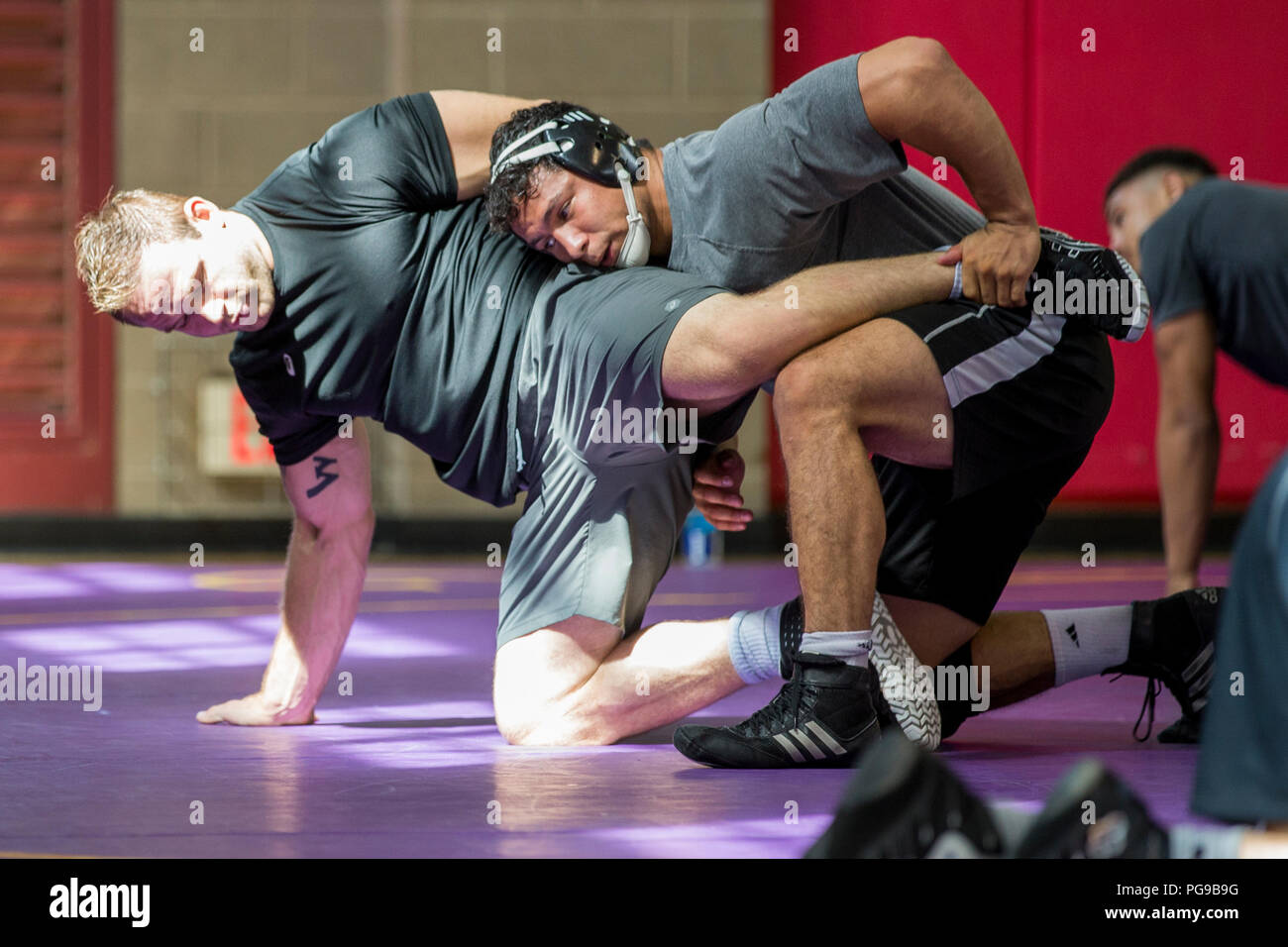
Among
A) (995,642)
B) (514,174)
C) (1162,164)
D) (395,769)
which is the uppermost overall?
(1162,164)

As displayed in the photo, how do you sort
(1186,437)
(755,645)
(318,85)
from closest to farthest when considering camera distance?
1. (755,645)
2. (1186,437)
3. (318,85)

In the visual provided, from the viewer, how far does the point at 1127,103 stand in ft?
24.0

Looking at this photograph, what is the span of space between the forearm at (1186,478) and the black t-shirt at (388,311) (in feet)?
4.75

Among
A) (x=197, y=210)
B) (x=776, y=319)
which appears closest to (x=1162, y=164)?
(x=776, y=319)

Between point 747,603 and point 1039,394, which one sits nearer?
point 1039,394

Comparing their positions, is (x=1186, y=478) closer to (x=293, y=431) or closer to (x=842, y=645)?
(x=842, y=645)

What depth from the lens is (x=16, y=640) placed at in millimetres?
4094

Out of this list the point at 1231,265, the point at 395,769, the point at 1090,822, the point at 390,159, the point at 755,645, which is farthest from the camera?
the point at 1231,265

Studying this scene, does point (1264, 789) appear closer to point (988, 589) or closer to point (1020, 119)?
point (988, 589)

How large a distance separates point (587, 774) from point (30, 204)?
6366mm

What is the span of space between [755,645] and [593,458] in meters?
0.41

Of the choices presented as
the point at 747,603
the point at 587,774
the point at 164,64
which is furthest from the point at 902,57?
the point at 164,64

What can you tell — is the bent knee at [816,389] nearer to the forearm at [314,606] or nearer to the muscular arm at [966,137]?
the muscular arm at [966,137]
